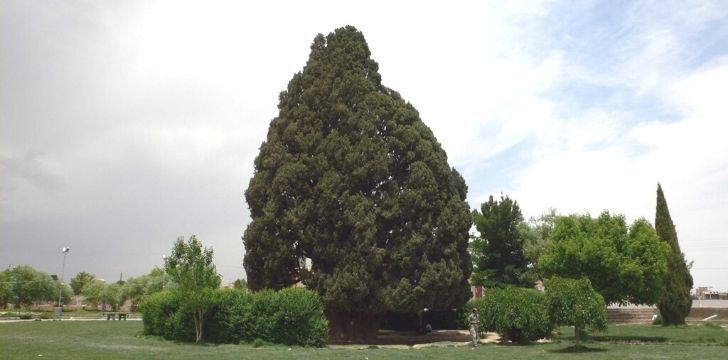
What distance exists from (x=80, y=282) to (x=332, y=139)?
4072 inches

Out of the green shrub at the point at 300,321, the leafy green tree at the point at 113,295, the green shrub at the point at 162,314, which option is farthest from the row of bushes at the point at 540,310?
the leafy green tree at the point at 113,295

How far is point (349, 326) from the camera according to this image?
29.3 metres

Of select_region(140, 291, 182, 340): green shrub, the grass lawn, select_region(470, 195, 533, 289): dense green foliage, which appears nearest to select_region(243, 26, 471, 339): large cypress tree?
select_region(140, 291, 182, 340): green shrub

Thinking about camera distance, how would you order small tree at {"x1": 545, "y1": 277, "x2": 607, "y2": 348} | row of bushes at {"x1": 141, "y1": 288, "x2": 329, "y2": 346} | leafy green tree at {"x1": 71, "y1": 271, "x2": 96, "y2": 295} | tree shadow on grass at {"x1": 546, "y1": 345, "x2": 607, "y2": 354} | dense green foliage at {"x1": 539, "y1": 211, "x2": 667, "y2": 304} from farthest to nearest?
leafy green tree at {"x1": 71, "y1": 271, "x2": 96, "y2": 295}, dense green foliage at {"x1": 539, "y1": 211, "x2": 667, "y2": 304}, row of bushes at {"x1": 141, "y1": 288, "x2": 329, "y2": 346}, small tree at {"x1": 545, "y1": 277, "x2": 607, "y2": 348}, tree shadow on grass at {"x1": 546, "y1": 345, "x2": 607, "y2": 354}

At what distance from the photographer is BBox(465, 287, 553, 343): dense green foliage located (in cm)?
2625

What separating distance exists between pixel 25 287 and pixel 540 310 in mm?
71793

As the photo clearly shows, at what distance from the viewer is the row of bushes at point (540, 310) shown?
A: 22.5m

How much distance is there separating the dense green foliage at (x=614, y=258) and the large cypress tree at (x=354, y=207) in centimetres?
501

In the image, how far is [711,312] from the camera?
54.3 m

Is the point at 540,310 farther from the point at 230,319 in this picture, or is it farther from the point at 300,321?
the point at 230,319

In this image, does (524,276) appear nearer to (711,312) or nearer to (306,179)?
(306,179)

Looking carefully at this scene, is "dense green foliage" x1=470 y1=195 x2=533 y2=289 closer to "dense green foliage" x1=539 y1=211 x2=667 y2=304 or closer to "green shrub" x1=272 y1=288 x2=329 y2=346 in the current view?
"dense green foliage" x1=539 y1=211 x2=667 y2=304

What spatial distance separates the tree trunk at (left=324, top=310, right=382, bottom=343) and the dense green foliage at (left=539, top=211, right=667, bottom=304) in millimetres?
9618

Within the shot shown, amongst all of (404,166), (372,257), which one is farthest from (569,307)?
(404,166)
